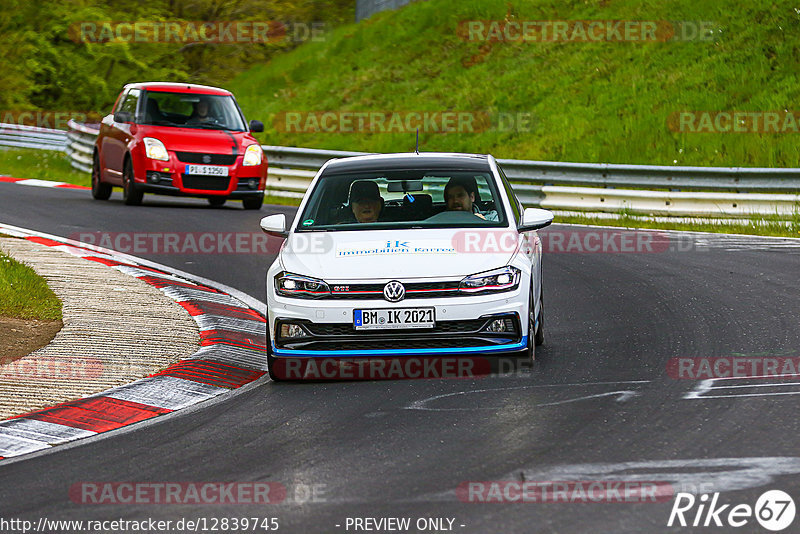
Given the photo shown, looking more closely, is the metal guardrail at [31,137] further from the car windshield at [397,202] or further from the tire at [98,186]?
the car windshield at [397,202]

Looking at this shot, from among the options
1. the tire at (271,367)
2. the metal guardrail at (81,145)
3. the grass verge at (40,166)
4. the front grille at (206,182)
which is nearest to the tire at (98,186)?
the front grille at (206,182)

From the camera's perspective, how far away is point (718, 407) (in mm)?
7145

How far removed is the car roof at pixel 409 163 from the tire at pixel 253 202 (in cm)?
1080

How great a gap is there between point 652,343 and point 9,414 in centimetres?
453

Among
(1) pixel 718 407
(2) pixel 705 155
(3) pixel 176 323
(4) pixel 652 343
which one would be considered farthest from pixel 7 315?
(2) pixel 705 155

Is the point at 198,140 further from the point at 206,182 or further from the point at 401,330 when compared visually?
the point at 401,330

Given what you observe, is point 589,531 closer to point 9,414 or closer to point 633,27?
point 9,414

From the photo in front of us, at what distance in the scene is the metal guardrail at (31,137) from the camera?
3288cm

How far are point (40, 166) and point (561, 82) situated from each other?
12.3 meters

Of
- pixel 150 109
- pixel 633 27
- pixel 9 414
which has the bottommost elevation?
pixel 9 414

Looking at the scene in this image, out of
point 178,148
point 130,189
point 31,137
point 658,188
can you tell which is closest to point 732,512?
point 178,148

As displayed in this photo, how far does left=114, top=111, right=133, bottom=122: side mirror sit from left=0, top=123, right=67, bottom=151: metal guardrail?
1258 centimetres

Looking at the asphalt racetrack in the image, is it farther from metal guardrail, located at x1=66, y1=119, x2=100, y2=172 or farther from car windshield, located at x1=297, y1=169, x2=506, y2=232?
metal guardrail, located at x1=66, y1=119, x2=100, y2=172

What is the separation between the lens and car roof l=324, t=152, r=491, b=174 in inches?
375
